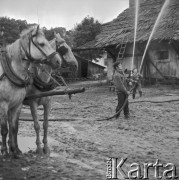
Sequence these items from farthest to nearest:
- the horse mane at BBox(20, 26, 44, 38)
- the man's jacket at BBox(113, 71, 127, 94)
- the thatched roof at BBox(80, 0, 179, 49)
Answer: the thatched roof at BBox(80, 0, 179, 49) < the man's jacket at BBox(113, 71, 127, 94) < the horse mane at BBox(20, 26, 44, 38)

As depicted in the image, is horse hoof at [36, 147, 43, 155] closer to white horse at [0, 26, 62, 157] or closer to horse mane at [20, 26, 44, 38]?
white horse at [0, 26, 62, 157]

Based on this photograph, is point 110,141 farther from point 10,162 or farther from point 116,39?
point 116,39

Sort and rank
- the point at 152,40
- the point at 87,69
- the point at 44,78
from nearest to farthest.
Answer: the point at 44,78 < the point at 152,40 < the point at 87,69

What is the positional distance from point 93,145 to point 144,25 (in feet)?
51.5

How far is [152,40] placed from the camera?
1919 centimetres

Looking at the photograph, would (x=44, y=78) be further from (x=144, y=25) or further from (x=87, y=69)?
(x=87, y=69)

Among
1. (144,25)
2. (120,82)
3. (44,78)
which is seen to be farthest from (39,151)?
(144,25)

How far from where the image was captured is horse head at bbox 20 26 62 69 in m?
5.15

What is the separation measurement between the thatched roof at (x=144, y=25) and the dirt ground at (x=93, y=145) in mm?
8426

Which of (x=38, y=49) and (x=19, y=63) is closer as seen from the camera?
(x=38, y=49)

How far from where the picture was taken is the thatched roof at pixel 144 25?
62.6 feet

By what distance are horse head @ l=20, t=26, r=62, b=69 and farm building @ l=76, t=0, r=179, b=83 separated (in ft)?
44.5

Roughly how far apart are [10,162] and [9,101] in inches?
37.4

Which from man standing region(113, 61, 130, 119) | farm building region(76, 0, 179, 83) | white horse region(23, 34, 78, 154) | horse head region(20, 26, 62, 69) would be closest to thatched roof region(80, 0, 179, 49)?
farm building region(76, 0, 179, 83)
